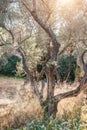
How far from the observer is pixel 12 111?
6.88 m

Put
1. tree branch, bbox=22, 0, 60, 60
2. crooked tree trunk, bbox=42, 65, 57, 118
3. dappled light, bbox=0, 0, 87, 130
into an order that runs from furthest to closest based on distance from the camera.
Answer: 1. crooked tree trunk, bbox=42, 65, 57, 118
2. dappled light, bbox=0, 0, 87, 130
3. tree branch, bbox=22, 0, 60, 60

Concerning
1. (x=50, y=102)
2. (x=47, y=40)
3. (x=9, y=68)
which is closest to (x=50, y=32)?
(x=50, y=102)

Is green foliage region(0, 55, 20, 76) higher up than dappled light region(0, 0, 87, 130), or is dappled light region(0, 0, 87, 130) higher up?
dappled light region(0, 0, 87, 130)

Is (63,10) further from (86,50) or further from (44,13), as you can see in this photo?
(86,50)

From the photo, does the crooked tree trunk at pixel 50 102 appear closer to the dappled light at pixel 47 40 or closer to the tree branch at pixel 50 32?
the dappled light at pixel 47 40

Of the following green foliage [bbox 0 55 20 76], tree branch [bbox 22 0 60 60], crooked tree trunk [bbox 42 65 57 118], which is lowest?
green foliage [bbox 0 55 20 76]

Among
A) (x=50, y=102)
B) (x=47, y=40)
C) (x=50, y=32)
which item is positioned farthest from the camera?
(x=47, y=40)

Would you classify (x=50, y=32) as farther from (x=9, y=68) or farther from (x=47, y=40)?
(x=9, y=68)

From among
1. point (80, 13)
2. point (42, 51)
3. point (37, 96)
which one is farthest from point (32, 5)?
point (42, 51)

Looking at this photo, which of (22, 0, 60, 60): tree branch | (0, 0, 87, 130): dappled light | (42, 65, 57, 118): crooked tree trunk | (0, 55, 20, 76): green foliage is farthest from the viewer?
(0, 55, 20, 76): green foliage

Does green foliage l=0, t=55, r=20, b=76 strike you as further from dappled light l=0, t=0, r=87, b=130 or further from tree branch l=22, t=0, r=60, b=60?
tree branch l=22, t=0, r=60, b=60

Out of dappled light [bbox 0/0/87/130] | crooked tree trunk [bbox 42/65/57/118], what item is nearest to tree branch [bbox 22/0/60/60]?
dappled light [bbox 0/0/87/130]

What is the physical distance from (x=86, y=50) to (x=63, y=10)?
145 cm

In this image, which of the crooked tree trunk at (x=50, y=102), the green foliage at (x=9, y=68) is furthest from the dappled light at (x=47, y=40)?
the green foliage at (x=9, y=68)
